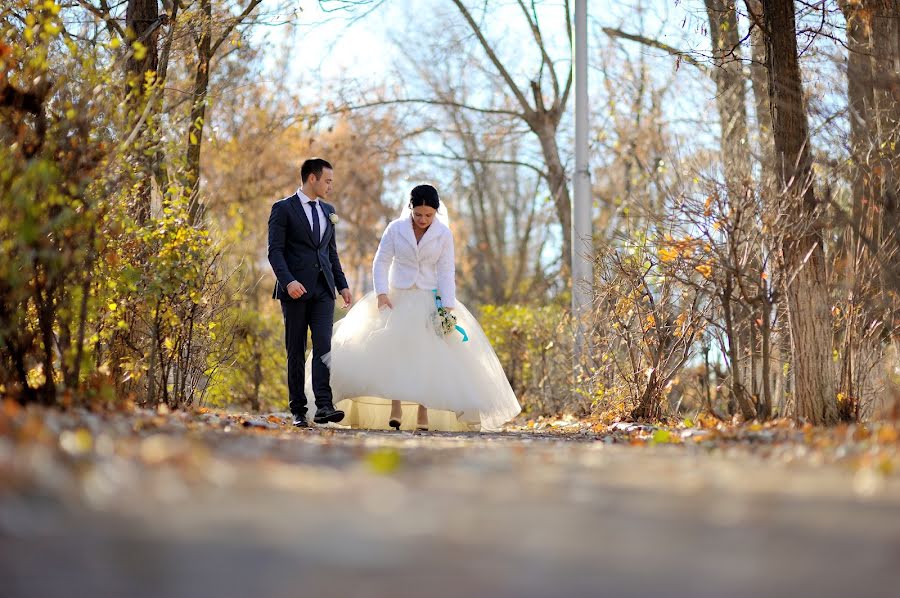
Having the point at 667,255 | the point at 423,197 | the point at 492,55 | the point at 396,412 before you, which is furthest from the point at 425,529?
the point at 492,55

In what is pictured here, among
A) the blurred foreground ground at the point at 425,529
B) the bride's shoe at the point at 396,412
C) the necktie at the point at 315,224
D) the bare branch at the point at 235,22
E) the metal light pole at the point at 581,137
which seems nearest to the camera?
the blurred foreground ground at the point at 425,529

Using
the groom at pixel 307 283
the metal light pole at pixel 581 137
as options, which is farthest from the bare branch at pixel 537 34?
the groom at pixel 307 283

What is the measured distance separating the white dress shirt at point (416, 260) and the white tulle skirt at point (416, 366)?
127mm

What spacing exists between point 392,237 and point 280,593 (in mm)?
7877

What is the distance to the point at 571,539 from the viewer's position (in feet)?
8.86

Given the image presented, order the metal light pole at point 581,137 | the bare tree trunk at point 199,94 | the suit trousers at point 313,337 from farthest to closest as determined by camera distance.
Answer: the metal light pole at point 581,137 < the bare tree trunk at point 199,94 < the suit trousers at point 313,337

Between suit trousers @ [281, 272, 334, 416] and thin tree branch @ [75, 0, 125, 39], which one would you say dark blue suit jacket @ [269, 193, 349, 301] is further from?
thin tree branch @ [75, 0, 125, 39]

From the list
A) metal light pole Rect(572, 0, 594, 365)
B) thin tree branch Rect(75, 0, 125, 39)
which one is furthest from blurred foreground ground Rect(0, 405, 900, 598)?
metal light pole Rect(572, 0, 594, 365)

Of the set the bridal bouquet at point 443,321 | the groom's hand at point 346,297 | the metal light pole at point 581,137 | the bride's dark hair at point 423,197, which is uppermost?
the metal light pole at point 581,137

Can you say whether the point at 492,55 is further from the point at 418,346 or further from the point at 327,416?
the point at 327,416

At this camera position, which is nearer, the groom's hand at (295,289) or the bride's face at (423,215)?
the groom's hand at (295,289)

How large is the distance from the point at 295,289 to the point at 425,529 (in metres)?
6.48

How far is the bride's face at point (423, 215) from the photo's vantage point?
33.4ft

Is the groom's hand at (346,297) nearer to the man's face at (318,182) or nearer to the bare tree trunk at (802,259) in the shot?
the man's face at (318,182)
